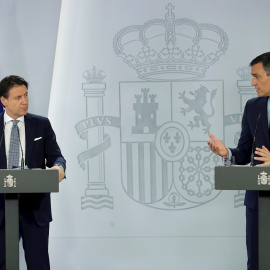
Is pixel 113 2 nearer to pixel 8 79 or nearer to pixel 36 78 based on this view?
pixel 36 78

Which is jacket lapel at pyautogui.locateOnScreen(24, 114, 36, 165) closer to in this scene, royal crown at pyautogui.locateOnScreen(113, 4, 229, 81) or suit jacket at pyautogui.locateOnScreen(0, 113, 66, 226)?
suit jacket at pyautogui.locateOnScreen(0, 113, 66, 226)

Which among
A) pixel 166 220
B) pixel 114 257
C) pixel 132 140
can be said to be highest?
pixel 132 140

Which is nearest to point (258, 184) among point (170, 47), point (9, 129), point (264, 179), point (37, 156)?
point (264, 179)

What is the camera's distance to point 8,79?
3.26 metres

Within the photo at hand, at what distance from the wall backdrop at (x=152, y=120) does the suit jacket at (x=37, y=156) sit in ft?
3.24

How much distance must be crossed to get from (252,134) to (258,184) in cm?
73

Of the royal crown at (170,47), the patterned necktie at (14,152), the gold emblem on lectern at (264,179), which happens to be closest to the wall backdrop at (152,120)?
the royal crown at (170,47)

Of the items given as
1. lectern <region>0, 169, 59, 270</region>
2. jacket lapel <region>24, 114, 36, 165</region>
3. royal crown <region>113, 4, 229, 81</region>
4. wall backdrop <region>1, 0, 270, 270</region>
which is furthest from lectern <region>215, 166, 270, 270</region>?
royal crown <region>113, 4, 229, 81</region>

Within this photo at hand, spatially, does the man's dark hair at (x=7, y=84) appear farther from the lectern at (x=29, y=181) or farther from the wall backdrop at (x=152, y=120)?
the wall backdrop at (x=152, y=120)

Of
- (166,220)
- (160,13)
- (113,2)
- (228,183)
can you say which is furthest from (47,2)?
(228,183)

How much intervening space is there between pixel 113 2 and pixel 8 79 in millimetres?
1407

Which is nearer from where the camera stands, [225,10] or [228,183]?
[228,183]

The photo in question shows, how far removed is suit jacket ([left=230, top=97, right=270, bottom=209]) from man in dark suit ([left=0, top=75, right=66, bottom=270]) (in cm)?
114

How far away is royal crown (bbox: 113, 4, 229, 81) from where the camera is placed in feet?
13.8
